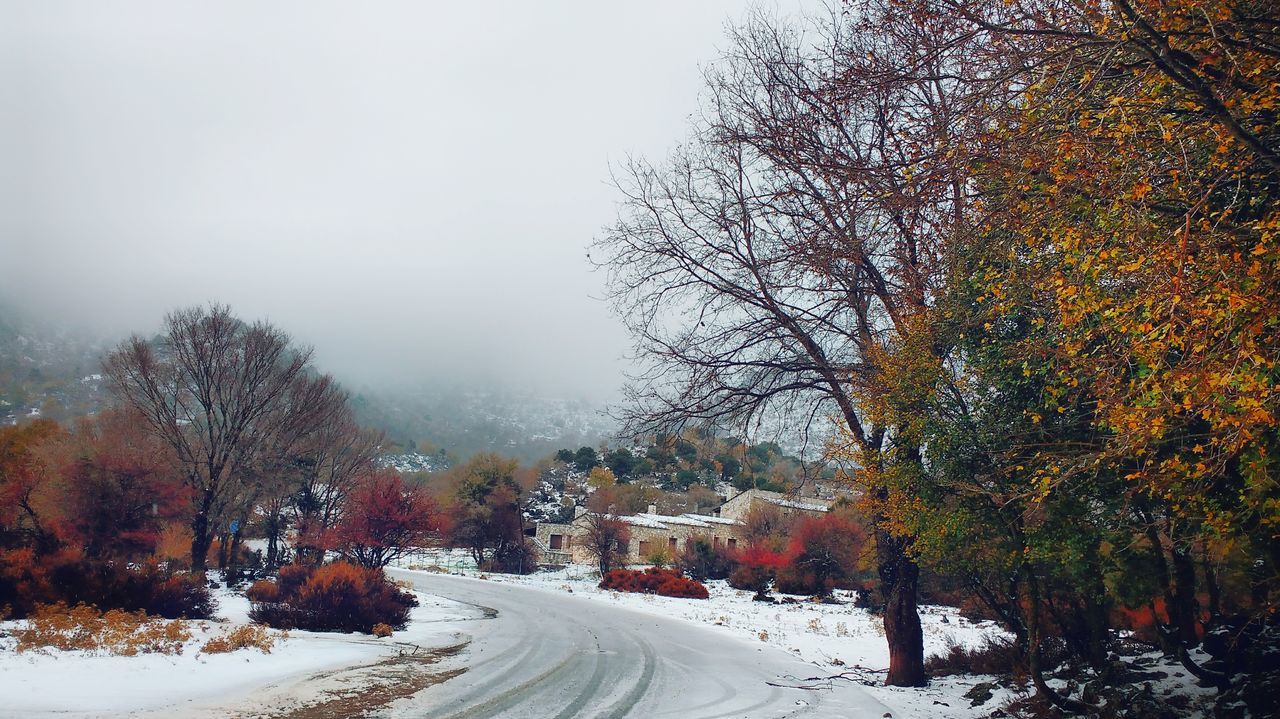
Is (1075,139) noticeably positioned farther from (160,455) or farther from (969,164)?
(160,455)

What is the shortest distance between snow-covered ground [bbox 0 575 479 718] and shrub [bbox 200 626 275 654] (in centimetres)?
11

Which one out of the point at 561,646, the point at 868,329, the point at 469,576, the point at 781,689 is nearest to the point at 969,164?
the point at 868,329

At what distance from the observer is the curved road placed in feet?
30.2

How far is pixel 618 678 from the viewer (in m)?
11.9

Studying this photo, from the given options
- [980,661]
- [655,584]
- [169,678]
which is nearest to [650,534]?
[655,584]

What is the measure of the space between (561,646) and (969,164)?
1332 centimetres

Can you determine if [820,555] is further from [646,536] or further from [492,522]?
[492,522]

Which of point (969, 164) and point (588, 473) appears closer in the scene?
point (969, 164)

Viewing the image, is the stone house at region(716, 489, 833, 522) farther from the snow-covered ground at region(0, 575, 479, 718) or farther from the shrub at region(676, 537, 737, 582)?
the snow-covered ground at region(0, 575, 479, 718)

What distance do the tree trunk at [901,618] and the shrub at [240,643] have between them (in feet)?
33.1

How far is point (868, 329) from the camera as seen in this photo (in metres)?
11.6

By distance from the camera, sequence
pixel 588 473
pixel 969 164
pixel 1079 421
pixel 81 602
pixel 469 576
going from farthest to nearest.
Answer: pixel 588 473 → pixel 469 576 → pixel 81 602 → pixel 1079 421 → pixel 969 164

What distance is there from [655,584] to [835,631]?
54.8 feet

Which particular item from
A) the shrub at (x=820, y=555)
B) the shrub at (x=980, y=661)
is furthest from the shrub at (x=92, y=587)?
the shrub at (x=820, y=555)
